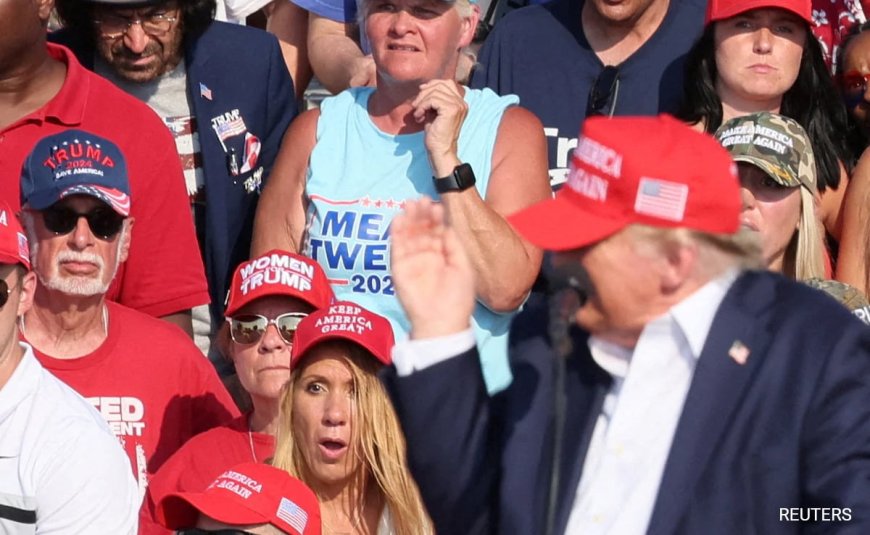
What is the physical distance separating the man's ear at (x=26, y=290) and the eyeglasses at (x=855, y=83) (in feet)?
8.52

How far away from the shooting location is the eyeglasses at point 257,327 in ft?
15.4

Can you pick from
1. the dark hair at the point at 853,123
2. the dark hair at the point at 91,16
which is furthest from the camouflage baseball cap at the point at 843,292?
the dark hair at the point at 91,16

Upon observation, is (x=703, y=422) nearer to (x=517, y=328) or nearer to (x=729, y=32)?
(x=517, y=328)

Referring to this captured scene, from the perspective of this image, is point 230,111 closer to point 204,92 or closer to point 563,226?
point 204,92

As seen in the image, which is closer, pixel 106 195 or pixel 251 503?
pixel 251 503

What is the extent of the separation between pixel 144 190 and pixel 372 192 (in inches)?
30.8

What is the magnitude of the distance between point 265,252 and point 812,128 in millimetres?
1669

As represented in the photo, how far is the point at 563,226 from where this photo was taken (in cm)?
274

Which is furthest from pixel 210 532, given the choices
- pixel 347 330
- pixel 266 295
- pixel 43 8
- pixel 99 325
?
pixel 43 8

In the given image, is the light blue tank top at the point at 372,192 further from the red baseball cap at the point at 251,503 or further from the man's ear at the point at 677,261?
the man's ear at the point at 677,261

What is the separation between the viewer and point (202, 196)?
5.43 metres

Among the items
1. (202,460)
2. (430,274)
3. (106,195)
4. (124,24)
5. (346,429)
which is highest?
(124,24)

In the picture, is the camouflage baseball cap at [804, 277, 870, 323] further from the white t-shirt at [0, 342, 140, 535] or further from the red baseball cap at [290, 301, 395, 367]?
the white t-shirt at [0, 342, 140, 535]

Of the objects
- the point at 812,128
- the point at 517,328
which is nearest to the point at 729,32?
the point at 812,128
